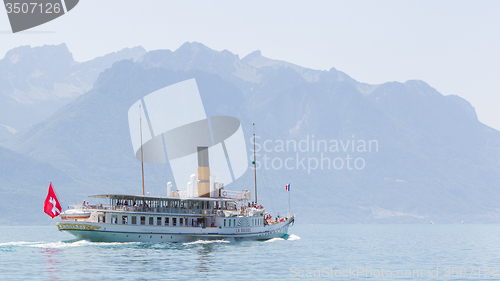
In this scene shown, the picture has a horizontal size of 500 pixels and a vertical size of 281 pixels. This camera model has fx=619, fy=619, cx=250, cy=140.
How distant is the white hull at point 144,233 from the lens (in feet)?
232

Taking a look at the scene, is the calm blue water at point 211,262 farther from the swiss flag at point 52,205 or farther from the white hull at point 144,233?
the swiss flag at point 52,205

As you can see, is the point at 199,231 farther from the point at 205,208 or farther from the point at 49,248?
the point at 49,248

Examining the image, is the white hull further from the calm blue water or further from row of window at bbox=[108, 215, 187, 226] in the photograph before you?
row of window at bbox=[108, 215, 187, 226]

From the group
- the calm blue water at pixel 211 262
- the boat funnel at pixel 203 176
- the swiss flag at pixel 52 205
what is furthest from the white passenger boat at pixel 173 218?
the swiss flag at pixel 52 205

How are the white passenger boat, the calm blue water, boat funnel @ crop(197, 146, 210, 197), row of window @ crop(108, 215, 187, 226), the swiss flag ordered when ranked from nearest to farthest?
the calm blue water
the swiss flag
the white passenger boat
row of window @ crop(108, 215, 187, 226)
boat funnel @ crop(197, 146, 210, 197)

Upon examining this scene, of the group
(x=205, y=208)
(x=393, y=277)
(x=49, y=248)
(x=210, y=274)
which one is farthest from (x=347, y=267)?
(x=49, y=248)

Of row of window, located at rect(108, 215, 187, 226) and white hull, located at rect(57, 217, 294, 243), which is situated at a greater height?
row of window, located at rect(108, 215, 187, 226)

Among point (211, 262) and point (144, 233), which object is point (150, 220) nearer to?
point (144, 233)

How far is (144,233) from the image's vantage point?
72938mm

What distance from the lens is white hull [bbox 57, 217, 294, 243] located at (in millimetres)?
70750

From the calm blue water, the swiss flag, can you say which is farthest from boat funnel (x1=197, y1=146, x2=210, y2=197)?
the swiss flag

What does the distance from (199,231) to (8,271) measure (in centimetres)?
2795

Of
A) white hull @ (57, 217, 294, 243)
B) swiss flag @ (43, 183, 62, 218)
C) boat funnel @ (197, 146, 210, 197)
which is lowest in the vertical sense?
white hull @ (57, 217, 294, 243)

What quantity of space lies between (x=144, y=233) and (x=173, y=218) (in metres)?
5.24
